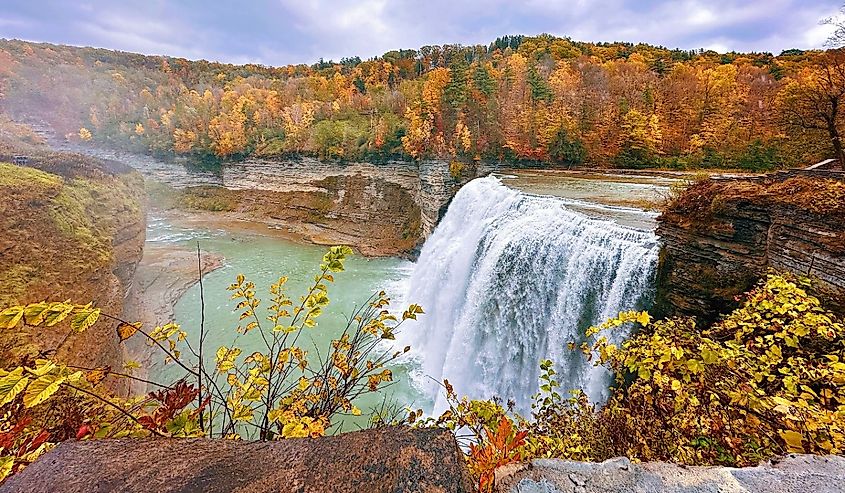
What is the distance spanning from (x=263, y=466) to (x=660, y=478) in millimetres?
1530

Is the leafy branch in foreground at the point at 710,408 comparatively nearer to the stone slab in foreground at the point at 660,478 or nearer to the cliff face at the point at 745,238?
the stone slab in foreground at the point at 660,478

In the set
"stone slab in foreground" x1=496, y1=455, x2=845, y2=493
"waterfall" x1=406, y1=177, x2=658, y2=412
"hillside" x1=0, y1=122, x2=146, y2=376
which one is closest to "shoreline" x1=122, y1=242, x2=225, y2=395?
"hillside" x1=0, y1=122, x2=146, y2=376

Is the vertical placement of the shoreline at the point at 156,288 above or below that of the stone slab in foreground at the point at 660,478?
below

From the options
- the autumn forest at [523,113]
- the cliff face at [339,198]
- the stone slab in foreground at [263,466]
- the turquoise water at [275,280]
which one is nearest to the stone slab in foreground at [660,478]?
the stone slab in foreground at [263,466]

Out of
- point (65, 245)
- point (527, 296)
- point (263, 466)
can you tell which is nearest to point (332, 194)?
point (65, 245)

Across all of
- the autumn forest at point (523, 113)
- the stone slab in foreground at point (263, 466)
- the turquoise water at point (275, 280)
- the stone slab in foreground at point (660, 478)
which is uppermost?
the autumn forest at point (523, 113)

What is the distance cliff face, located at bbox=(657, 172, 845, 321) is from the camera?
4867 mm

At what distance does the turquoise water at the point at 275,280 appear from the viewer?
1112cm

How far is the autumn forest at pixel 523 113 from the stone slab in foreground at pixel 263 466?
45.7 ft

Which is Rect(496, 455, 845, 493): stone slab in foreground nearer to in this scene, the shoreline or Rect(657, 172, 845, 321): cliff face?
Rect(657, 172, 845, 321): cliff face

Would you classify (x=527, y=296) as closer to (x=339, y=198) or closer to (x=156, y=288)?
(x=156, y=288)

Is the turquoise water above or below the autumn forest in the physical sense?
below

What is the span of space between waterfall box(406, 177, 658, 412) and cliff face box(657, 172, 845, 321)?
49 centimetres

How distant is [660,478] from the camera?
4.98ft
